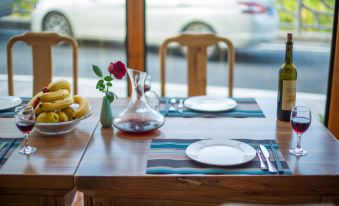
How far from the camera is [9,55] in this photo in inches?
96.8

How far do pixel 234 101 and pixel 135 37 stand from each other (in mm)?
1030

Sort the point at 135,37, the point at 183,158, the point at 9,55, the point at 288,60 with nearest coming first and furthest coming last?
the point at 183,158
the point at 288,60
the point at 9,55
the point at 135,37

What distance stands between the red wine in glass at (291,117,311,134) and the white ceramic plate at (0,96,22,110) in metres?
1.14

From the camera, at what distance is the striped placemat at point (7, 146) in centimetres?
156

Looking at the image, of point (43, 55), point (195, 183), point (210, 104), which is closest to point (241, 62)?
point (210, 104)

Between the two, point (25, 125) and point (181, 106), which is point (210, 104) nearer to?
point (181, 106)

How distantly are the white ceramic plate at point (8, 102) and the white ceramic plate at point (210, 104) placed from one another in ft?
2.34

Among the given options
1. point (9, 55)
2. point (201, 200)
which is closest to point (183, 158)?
point (201, 200)

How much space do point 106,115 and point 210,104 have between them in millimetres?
495

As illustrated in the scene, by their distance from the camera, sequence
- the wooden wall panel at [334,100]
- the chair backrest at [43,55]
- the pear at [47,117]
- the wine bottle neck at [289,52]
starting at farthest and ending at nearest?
the wooden wall panel at [334,100] < the chair backrest at [43,55] < the wine bottle neck at [289,52] < the pear at [47,117]

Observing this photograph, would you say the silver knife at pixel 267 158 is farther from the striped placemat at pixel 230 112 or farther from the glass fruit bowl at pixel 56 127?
the glass fruit bowl at pixel 56 127

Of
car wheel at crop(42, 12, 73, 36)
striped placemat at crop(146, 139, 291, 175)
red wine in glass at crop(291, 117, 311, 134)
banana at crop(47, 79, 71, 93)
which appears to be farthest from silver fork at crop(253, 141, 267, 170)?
car wheel at crop(42, 12, 73, 36)

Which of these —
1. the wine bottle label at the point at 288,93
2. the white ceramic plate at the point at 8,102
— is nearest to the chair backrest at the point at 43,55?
Answer: the white ceramic plate at the point at 8,102

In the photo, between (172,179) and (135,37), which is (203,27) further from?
(172,179)
